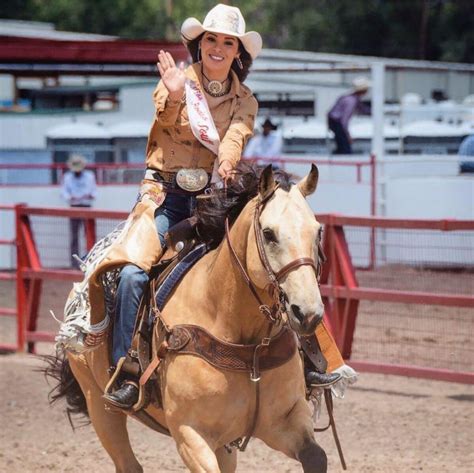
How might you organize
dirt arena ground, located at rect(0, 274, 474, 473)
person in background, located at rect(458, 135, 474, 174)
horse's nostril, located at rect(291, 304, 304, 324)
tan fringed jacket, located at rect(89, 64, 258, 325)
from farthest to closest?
1. person in background, located at rect(458, 135, 474, 174)
2. dirt arena ground, located at rect(0, 274, 474, 473)
3. tan fringed jacket, located at rect(89, 64, 258, 325)
4. horse's nostril, located at rect(291, 304, 304, 324)

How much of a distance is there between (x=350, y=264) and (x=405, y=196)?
652 centimetres

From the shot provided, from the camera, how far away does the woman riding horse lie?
5.40 m

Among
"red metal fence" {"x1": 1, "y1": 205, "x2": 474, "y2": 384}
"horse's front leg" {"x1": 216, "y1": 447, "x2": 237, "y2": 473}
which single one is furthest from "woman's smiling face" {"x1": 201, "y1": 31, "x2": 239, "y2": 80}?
"red metal fence" {"x1": 1, "y1": 205, "x2": 474, "y2": 384}

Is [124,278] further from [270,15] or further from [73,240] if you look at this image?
[270,15]

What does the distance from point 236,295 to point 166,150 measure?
94 cm

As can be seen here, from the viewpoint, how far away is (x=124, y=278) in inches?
214

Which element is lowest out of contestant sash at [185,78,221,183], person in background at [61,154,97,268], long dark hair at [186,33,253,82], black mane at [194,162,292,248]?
person in background at [61,154,97,268]

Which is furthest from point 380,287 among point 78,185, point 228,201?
point 228,201

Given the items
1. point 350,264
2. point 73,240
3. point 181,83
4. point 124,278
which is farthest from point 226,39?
point 73,240

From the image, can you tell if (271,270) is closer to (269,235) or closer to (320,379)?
(269,235)

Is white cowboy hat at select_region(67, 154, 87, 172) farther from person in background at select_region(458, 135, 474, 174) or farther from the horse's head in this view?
the horse's head

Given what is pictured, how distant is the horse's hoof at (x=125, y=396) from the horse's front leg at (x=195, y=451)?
1.34 ft

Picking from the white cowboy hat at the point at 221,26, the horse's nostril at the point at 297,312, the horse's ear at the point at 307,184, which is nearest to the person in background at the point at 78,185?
the white cowboy hat at the point at 221,26

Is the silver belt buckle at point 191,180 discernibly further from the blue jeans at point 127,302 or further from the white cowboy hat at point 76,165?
the white cowboy hat at point 76,165
